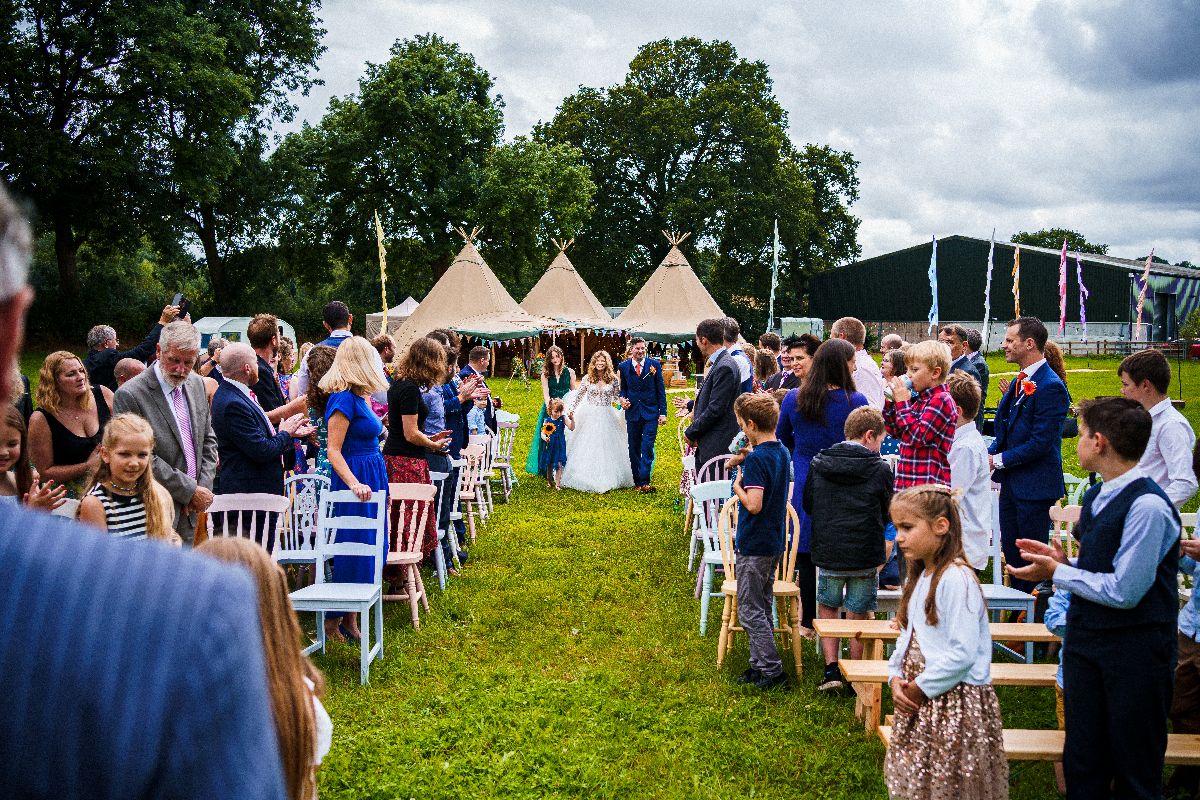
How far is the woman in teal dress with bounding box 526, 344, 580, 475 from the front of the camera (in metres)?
12.2

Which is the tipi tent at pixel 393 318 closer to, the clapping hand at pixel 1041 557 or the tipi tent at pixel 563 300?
the tipi tent at pixel 563 300

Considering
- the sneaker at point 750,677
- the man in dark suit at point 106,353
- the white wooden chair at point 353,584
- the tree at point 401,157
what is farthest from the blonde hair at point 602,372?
the tree at point 401,157

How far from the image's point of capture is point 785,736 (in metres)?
4.76

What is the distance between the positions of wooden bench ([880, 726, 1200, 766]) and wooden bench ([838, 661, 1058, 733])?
456 millimetres

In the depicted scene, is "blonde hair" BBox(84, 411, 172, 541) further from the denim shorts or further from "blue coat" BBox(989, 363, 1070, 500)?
"blue coat" BBox(989, 363, 1070, 500)

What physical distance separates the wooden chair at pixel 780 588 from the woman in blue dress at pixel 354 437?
7.69 feet

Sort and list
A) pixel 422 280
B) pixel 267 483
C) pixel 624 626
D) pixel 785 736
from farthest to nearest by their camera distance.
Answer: pixel 422 280
pixel 624 626
pixel 267 483
pixel 785 736

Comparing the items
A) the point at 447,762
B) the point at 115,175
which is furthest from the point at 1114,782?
the point at 115,175

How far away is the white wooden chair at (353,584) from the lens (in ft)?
17.5

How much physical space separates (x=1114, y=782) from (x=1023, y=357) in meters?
3.45

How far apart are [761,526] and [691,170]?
38399mm

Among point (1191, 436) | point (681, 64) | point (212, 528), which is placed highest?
point (681, 64)

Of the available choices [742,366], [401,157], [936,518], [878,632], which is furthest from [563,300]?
[936,518]

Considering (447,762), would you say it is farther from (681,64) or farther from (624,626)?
(681,64)
